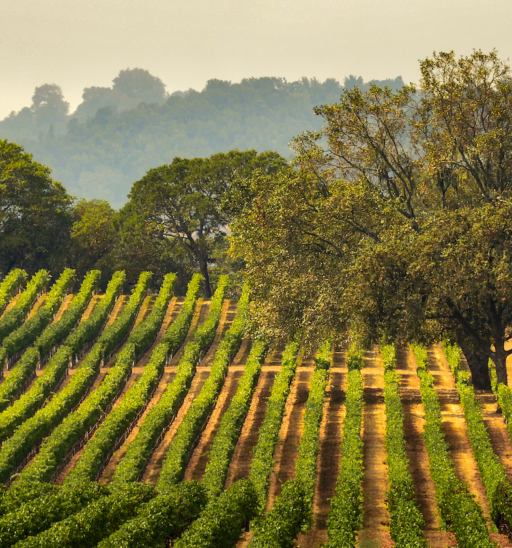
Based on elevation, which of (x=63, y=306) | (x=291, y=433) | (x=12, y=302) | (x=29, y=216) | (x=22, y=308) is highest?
(x=29, y=216)

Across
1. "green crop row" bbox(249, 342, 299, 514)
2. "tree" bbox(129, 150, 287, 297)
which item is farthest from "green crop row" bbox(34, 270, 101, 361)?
"green crop row" bbox(249, 342, 299, 514)

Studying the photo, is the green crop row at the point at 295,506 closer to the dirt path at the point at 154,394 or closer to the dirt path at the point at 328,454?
the dirt path at the point at 328,454

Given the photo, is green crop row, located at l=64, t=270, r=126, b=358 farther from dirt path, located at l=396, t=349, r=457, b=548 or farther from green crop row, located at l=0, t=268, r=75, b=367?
dirt path, located at l=396, t=349, r=457, b=548

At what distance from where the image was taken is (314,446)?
2759 cm

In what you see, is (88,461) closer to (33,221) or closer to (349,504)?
(349,504)

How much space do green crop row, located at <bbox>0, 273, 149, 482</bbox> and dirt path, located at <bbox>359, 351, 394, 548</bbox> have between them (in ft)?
51.6

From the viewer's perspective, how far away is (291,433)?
31750 millimetres

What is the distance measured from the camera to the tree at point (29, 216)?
64938 mm

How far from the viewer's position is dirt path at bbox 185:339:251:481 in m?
28.6

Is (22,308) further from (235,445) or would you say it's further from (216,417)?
(235,445)

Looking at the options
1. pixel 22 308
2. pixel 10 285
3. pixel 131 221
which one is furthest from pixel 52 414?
pixel 131 221

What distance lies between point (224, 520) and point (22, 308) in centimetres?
3606

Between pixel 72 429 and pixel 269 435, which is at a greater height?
pixel 72 429

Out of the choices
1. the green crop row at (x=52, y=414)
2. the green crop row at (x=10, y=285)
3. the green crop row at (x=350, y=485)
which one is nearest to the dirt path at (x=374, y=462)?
the green crop row at (x=350, y=485)
